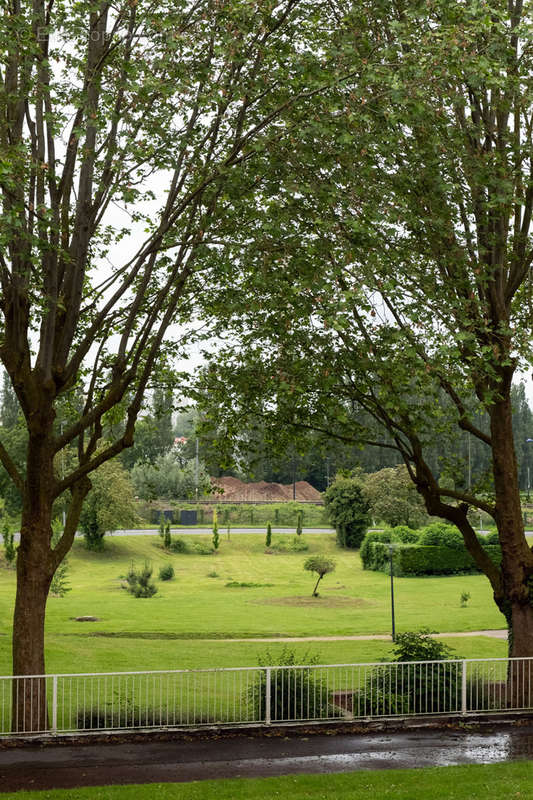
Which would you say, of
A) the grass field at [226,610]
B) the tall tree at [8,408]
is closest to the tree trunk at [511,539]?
the grass field at [226,610]

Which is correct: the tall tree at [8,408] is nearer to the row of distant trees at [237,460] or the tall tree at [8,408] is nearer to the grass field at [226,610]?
the row of distant trees at [237,460]

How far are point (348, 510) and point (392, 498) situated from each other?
3.89 meters

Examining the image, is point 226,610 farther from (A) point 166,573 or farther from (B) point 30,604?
(B) point 30,604

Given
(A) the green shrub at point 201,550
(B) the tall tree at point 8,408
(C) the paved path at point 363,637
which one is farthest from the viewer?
(B) the tall tree at point 8,408

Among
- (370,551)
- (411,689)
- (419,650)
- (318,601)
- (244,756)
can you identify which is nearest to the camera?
(244,756)

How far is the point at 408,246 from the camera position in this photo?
1531 centimetres

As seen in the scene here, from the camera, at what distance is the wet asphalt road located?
1147 centimetres

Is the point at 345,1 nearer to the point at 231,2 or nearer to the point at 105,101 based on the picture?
the point at 231,2

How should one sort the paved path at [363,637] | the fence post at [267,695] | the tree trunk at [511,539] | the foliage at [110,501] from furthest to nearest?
1. the foliage at [110,501]
2. the paved path at [363,637]
3. the tree trunk at [511,539]
4. the fence post at [267,695]

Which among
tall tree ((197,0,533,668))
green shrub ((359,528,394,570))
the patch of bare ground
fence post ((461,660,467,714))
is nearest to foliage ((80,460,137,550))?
the patch of bare ground

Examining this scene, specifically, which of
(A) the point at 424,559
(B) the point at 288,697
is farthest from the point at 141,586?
(B) the point at 288,697

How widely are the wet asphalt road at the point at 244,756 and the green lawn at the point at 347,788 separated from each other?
396mm

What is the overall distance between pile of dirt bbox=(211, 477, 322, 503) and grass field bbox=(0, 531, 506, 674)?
3323 cm

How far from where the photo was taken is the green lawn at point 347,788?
10.5 metres
